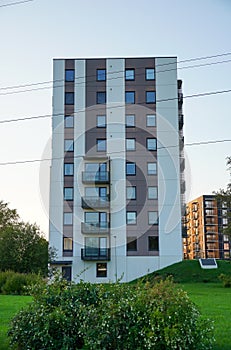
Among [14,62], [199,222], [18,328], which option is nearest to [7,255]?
[14,62]

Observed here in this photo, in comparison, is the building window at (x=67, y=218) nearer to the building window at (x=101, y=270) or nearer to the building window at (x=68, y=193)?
the building window at (x=68, y=193)

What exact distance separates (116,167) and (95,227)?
6769mm

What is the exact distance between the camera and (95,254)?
4981cm

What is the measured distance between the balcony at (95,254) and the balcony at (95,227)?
1782 mm

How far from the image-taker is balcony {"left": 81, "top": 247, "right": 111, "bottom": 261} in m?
49.6

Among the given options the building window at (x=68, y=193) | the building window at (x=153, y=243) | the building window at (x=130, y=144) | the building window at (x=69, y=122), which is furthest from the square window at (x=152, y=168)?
the building window at (x=69, y=122)

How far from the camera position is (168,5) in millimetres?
14742

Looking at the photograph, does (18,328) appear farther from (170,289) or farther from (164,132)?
(164,132)

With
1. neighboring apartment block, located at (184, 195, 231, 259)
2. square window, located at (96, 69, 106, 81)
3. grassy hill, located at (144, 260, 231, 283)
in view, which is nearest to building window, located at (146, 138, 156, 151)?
square window, located at (96, 69, 106, 81)

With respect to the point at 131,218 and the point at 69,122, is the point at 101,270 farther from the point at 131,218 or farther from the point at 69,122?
the point at 69,122

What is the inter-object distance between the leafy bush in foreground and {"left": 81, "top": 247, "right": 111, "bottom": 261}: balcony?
134 feet

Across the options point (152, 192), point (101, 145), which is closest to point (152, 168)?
point (152, 192)

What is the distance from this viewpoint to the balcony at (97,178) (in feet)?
168

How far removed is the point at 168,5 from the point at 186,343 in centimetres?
1031
